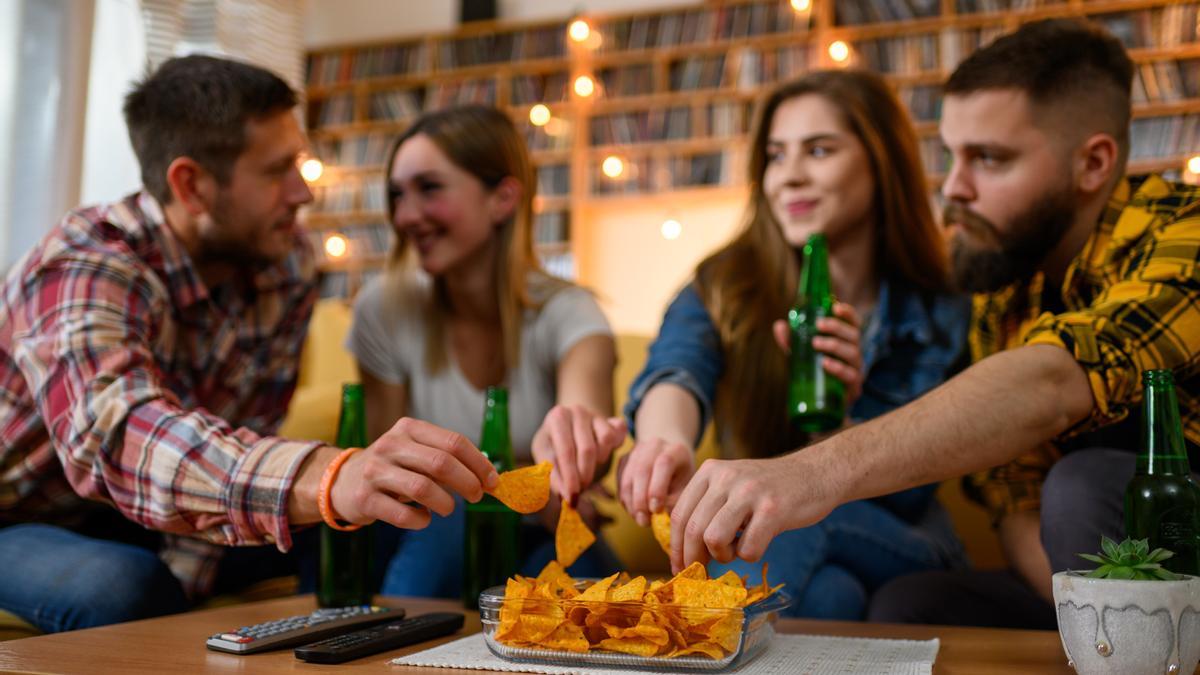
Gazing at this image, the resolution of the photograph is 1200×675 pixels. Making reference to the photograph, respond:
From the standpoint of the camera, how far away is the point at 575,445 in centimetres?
120

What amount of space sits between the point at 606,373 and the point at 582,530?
69 cm

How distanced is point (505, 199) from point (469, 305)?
208mm

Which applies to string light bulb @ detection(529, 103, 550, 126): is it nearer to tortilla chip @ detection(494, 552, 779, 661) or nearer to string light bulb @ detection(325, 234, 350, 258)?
string light bulb @ detection(325, 234, 350, 258)

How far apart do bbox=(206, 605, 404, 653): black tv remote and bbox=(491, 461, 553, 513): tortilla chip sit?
188 millimetres

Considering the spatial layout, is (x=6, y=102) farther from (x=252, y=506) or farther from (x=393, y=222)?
(x=252, y=506)

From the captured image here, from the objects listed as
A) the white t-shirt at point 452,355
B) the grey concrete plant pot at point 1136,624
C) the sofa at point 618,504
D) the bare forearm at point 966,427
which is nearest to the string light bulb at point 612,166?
the sofa at point 618,504

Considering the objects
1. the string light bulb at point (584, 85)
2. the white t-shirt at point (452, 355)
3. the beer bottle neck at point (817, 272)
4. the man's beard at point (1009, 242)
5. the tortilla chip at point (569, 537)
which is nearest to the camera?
the tortilla chip at point (569, 537)

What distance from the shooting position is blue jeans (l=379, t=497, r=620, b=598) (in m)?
1.48

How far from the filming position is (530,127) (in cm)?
564

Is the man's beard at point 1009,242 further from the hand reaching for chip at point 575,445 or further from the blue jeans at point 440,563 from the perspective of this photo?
the blue jeans at point 440,563

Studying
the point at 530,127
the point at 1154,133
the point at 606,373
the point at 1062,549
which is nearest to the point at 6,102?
the point at 606,373

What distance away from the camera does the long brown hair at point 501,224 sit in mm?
1887

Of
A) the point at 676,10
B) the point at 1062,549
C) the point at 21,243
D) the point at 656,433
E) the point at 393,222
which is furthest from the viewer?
the point at 676,10

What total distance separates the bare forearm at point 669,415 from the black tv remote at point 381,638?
0.42 m
